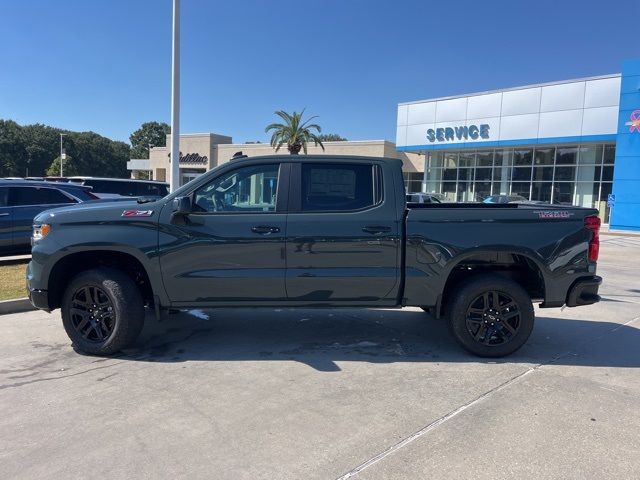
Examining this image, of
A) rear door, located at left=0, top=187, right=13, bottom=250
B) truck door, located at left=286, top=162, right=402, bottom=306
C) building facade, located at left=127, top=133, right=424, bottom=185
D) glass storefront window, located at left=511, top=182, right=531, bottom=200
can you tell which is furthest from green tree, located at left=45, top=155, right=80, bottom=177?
truck door, located at left=286, top=162, right=402, bottom=306

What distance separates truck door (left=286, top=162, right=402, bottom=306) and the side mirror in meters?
0.97

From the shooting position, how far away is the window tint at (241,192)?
503 cm

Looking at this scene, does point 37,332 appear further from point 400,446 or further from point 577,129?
point 577,129

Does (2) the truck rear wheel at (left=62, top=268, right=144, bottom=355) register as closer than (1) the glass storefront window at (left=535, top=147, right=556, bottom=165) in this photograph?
Yes

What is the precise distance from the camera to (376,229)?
4965 millimetres

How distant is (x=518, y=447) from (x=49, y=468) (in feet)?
9.79

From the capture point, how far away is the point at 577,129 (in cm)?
2884

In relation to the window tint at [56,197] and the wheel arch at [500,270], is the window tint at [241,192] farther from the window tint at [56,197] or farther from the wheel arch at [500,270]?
the window tint at [56,197]

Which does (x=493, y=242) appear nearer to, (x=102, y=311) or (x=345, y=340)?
→ (x=345, y=340)

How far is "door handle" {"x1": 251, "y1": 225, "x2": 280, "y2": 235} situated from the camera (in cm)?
493

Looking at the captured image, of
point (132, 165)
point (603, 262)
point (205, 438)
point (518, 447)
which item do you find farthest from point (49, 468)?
point (132, 165)

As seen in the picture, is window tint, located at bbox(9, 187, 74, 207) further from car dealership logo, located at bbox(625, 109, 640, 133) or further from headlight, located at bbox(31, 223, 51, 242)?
car dealership logo, located at bbox(625, 109, 640, 133)

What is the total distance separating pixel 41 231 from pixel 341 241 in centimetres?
297

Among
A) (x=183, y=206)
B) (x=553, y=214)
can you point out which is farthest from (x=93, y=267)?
(x=553, y=214)
